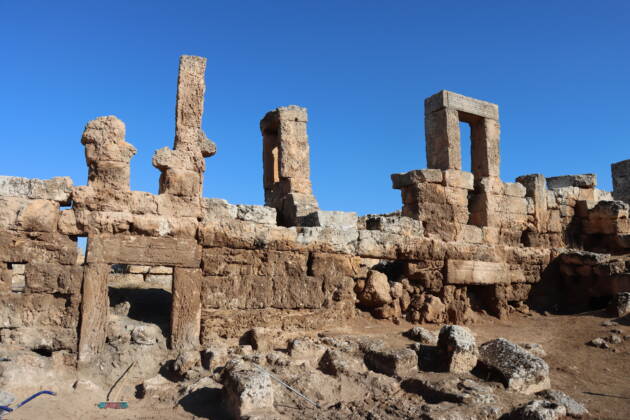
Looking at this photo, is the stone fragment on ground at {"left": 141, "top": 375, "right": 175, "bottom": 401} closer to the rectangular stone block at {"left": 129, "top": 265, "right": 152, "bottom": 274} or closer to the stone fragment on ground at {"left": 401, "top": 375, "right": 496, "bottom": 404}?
the stone fragment on ground at {"left": 401, "top": 375, "right": 496, "bottom": 404}

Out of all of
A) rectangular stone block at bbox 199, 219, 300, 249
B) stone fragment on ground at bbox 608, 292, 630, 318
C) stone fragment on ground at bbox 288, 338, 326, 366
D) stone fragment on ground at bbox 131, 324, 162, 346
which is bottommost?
stone fragment on ground at bbox 288, 338, 326, 366

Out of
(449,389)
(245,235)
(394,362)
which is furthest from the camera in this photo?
(245,235)

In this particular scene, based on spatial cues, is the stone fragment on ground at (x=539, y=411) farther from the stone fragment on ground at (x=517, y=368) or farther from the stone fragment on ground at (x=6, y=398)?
the stone fragment on ground at (x=6, y=398)

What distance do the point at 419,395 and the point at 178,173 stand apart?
13.9ft

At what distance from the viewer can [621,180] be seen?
18.8 m

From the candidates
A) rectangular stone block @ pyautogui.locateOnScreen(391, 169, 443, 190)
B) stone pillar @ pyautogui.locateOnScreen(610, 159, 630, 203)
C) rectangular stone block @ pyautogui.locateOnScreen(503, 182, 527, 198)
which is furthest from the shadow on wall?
stone pillar @ pyautogui.locateOnScreen(610, 159, 630, 203)

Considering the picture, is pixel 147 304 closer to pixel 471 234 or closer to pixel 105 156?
pixel 105 156

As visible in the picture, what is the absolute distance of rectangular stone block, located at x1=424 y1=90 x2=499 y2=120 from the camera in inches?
430

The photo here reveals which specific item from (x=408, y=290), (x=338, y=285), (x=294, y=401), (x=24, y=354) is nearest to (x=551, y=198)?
(x=408, y=290)

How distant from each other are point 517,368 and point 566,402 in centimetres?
64

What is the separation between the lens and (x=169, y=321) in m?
7.45

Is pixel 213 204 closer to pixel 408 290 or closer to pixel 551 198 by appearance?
Answer: pixel 408 290

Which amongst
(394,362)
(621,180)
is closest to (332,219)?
(394,362)

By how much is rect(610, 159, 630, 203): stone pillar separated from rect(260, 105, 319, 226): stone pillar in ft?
43.1
